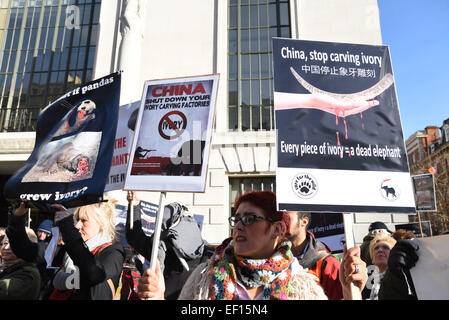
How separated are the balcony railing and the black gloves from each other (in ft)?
41.7

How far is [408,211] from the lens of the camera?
2102 millimetres

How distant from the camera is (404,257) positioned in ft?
6.20

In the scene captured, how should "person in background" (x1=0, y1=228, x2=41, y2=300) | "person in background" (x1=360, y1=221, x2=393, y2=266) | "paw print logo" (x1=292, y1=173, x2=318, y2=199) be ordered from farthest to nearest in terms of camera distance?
"person in background" (x1=360, y1=221, x2=393, y2=266) → "person in background" (x1=0, y1=228, x2=41, y2=300) → "paw print logo" (x1=292, y1=173, x2=318, y2=199)

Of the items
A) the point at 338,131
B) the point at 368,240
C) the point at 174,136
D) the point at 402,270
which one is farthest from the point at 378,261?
the point at 174,136

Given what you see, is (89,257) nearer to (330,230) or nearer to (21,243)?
(21,243)

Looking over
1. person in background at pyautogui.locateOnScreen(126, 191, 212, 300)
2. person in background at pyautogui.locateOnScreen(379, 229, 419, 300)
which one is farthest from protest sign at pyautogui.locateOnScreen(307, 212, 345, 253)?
person in background at pyautogui.locateOnScreen(379, 229, 419, 300)

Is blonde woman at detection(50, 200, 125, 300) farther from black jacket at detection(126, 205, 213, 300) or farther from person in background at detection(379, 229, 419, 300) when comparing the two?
person in background at detection(379, 229, 419, 300)

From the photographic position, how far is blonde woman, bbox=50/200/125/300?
89.4 inches

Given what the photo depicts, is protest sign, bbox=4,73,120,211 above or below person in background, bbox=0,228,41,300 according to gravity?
above

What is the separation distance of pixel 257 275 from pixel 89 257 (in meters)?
1.26

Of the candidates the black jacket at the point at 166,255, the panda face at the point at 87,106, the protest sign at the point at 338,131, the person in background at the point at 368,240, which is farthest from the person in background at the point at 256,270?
the person in background at the point at 368,240

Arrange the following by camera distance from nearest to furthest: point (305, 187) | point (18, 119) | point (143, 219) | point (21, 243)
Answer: point (305, 187) < point (21, 243) < point (143, 219) < point (18, 119)

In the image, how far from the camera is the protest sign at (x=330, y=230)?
4.38 metres
